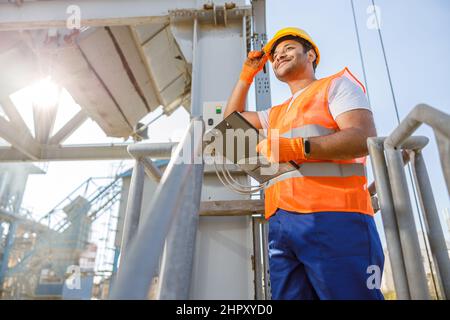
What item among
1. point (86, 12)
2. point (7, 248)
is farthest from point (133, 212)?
point (7, 248)

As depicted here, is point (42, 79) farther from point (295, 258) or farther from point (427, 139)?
point (427, 139)

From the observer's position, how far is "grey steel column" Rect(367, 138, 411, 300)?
0.70 metres

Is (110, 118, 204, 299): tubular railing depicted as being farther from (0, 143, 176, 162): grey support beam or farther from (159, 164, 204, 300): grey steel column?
(0, 143, 176, 162): grey support beam

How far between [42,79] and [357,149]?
3494 millimetres

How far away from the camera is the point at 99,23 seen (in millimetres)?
2334

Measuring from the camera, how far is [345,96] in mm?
1157

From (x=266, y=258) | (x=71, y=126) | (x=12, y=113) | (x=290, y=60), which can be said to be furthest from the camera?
(x=71, y=126)

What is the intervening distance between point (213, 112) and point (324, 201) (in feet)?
3.16

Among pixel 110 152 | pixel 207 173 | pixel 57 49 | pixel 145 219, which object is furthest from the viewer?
pixel 110 152

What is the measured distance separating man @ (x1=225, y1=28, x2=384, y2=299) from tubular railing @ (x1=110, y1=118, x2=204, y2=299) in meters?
0.45

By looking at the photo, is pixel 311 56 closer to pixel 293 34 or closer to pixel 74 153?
pixel 293 34

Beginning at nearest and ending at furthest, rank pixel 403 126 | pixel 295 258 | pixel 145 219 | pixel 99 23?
pixel 145 219 < pixel 403 126 < pixel 295 258 < pixel 99 23

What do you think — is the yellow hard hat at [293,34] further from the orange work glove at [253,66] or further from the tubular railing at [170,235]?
the tubular railing at [170,235]

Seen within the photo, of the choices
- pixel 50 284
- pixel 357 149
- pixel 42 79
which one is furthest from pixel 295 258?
pixel 50 284
